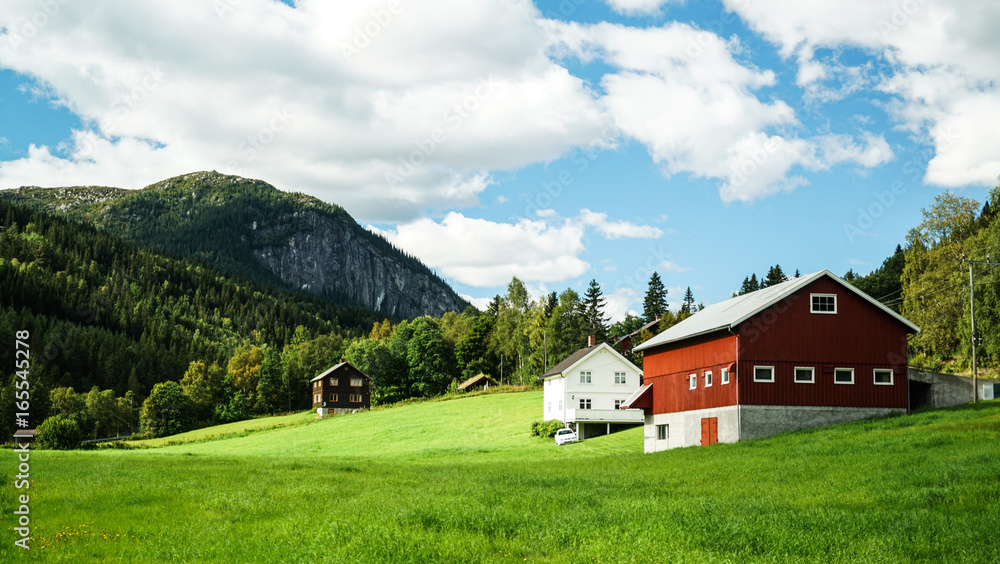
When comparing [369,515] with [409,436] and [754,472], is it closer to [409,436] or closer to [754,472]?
[754,472]

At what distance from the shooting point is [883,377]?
4397 cm

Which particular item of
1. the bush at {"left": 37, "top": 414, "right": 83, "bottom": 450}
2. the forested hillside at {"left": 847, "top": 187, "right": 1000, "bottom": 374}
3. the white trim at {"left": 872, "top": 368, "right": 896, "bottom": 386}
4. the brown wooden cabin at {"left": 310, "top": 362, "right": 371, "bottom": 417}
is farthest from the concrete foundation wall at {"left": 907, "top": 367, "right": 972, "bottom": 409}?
the brown wooden cabin at {"left": 310, "top": 362, "right": 371, "bottom": 417}

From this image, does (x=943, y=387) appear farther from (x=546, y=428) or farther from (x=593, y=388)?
(x=593, y=388)

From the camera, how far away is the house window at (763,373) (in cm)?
4322

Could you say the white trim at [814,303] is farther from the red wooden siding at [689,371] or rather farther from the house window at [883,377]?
the red wooden siding at [689,371]

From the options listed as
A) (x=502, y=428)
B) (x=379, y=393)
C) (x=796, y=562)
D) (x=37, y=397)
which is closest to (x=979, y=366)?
(x=502, y=428)

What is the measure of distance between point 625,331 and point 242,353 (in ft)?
260

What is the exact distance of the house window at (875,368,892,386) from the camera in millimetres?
43781

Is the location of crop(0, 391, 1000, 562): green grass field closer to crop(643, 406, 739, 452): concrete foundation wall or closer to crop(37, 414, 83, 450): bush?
crop(643, 406, 739, 452): concrete foundation wall

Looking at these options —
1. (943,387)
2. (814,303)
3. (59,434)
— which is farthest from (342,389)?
(943,387)

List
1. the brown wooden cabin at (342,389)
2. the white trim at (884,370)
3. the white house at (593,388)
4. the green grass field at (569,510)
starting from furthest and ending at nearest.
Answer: the brown wooden cabin at (342,389) < the white house at (593,388) < the white trim at (884,370) < the green grass field at (569,510)

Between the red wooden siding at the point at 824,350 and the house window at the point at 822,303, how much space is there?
0.78 feet

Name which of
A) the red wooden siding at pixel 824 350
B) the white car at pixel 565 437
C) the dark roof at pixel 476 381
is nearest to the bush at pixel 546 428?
the white car at pixel 565 437

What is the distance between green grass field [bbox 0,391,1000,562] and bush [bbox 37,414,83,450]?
169ft
